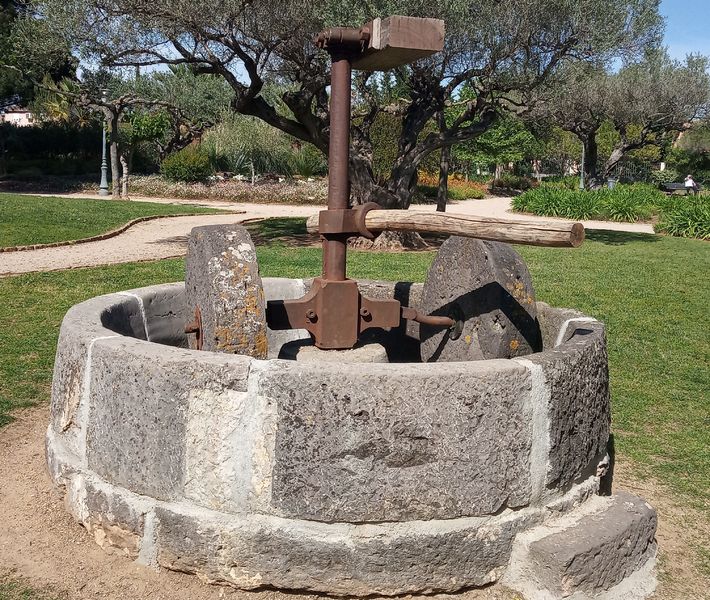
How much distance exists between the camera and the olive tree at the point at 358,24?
37.3 feet

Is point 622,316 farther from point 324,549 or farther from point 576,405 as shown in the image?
point 324,549

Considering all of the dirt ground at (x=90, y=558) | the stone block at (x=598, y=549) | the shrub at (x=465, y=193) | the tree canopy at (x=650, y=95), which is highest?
the tree canopy at (x=650, y=95)

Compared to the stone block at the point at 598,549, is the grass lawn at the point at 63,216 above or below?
above

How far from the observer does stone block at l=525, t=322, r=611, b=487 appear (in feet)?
9.51

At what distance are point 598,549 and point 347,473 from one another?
3.41 feet

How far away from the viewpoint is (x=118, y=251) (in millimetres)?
12500

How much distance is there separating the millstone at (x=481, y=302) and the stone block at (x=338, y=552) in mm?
1155

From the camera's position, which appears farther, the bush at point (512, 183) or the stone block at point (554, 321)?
the bush at point (512, 183)

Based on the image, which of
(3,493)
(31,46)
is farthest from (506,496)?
(31,46)

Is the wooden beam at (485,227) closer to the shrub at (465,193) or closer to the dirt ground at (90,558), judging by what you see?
the dirt ground at (90,558)

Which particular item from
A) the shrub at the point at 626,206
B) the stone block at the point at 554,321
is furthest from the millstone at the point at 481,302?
the shrub at the point at 626,206

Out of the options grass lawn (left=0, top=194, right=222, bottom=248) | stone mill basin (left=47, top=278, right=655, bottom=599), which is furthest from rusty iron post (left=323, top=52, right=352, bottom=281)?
grass lawn (left=0, top=194, right=222, bottom=248)

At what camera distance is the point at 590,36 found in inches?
505

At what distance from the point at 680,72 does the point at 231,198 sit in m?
16.5
